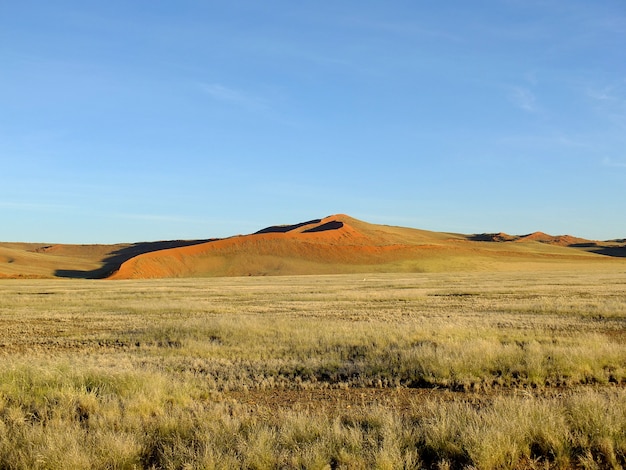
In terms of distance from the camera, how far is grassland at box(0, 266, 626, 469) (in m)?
6.26

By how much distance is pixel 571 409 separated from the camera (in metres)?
7.43

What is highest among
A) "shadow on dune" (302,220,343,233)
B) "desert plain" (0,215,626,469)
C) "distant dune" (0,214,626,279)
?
"shadow on dune" (302,220,343,233)

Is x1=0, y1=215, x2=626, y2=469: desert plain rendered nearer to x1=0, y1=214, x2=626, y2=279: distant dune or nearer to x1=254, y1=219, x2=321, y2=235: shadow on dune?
x1=0, y1=214, x2=626, y2=279: distant dune

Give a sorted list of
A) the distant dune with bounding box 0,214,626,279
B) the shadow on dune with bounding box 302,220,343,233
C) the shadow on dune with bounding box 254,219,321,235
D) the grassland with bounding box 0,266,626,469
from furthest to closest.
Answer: the shadow on dune with bounding box 254,219,321,235 → the shadow on dune with bounding box 302,220,343,233 → the distant dune with bounding box 0,214,626,279 → the grassland with bounding box 0,266,626,469

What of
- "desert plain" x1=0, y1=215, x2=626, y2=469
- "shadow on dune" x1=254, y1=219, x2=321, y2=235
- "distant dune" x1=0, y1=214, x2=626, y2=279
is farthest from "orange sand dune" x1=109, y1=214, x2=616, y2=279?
"desert plain" x1=0, y1=215, x2=626, y2=469

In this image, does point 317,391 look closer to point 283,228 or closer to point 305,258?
point 305,258

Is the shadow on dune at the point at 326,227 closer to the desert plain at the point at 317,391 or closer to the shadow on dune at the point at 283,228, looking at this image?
the shadow on dune at the point at 283,228

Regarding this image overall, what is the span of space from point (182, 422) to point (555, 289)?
124 ft

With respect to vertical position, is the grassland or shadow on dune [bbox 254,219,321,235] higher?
shadow on dune [bbox 254,219,321,235]

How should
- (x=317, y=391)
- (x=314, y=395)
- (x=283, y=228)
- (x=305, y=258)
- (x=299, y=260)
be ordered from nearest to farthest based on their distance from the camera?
(x=314, y=395) < (x=317, y=391) < (x=299, y=260) < (x=305, y=258) < (x=283, y=228)

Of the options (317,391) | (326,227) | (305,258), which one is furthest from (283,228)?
(317,391)

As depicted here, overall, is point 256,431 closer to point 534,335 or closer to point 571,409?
point 571,409

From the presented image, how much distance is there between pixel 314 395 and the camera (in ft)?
33.2

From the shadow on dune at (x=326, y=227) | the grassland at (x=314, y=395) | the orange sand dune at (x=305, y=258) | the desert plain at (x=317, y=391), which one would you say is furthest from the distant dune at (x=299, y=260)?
the grassland at (x=314, y=395)
